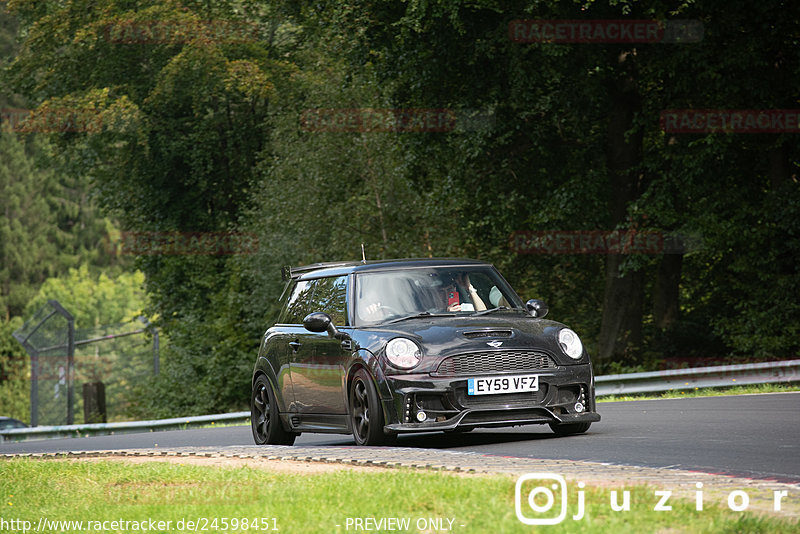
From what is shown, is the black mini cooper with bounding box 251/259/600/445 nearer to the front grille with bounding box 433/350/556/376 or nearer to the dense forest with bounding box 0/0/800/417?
the front grille with bounding box 433/350/556/376

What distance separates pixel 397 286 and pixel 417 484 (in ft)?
14.9

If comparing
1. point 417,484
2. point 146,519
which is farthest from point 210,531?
point 417,484

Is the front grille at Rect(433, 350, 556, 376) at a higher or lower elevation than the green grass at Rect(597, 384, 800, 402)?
higher

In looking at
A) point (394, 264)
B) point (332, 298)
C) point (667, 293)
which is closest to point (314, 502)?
point (394, 264)

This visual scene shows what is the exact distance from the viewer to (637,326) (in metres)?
30.3

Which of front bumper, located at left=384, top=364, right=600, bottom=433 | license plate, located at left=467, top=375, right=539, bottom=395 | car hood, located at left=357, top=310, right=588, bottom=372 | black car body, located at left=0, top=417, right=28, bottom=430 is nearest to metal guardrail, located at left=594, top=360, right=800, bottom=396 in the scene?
car hood, located at left=357, top=310, right=588, bottom=372

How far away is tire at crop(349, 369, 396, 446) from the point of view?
1159cm

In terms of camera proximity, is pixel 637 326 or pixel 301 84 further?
pixel 301 84

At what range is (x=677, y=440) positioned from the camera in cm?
1161

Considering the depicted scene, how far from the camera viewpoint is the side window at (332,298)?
41.7ft

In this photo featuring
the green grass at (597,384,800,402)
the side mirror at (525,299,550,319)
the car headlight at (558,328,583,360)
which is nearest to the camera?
the car headlight at (558,328,583,360)

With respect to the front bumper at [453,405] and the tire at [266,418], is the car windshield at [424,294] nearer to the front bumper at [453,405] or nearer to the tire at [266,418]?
the front bumper at [453,405]

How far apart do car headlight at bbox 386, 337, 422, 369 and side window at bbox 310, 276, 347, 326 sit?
3.70 ft

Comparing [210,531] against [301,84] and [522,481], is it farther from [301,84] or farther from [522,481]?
[301,84]
